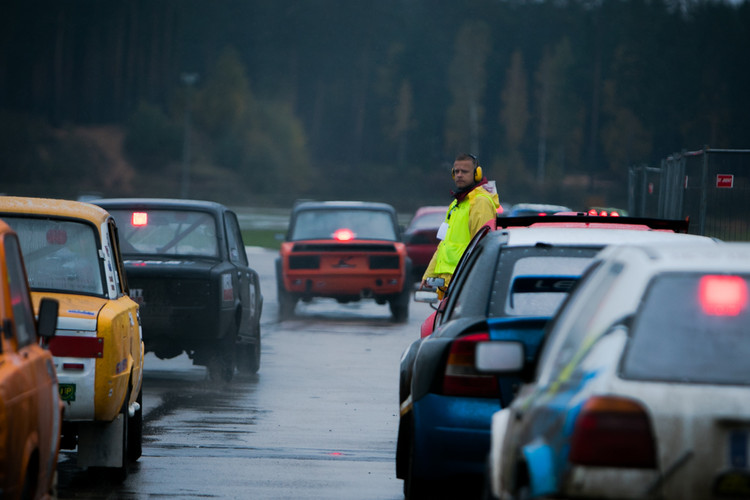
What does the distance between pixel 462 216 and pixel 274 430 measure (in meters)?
2.20

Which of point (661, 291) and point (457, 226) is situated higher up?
point (661, 291)

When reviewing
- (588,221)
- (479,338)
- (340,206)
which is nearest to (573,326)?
(479,338)

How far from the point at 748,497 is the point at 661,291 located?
24.4 inches

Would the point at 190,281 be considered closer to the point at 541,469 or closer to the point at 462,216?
the point at 462,216

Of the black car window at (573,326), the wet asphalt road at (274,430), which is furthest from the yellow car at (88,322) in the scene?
the black car window at (573,326)

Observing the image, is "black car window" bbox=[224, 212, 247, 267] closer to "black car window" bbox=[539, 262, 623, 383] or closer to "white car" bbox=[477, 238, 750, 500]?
"black car window" bbox=[539, 262, 623, 383]

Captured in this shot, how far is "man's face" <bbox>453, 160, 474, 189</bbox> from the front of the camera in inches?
460

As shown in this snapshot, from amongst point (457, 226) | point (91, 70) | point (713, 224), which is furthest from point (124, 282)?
point (91, 70)

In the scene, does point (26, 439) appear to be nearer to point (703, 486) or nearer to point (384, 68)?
point (703, 486)

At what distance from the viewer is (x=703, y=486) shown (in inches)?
155

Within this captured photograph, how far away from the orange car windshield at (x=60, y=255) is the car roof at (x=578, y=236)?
259cm

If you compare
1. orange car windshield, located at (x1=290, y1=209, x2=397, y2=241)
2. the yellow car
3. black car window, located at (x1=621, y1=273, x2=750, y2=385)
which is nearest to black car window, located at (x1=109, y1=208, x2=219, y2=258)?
the yellow car

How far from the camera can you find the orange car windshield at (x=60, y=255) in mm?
8773

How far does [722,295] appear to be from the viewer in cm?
419
